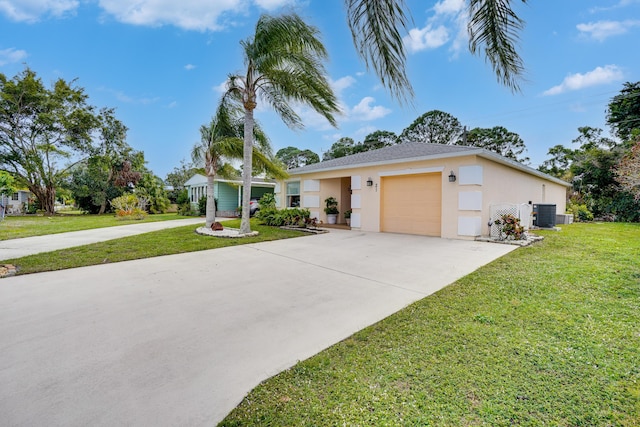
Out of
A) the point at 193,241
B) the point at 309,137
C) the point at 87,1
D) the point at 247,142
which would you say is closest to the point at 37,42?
the point at 87,1

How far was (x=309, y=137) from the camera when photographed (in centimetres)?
958

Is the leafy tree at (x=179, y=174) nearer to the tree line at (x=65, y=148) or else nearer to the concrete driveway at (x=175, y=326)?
the tree line at (x=65, y=148)

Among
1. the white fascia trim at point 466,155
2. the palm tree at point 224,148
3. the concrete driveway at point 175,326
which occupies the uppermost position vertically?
the palm tree at point 224,148

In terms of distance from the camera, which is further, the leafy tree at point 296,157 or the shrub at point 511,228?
the leafy tree at point 296,157

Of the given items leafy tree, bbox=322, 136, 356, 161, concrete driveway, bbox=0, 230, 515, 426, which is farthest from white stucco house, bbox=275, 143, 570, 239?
leafy tree, bbox=322, 136, 356, 161

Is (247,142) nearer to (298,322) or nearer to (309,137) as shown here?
(309,137)

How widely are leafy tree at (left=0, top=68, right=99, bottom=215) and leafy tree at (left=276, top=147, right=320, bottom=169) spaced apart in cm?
2459

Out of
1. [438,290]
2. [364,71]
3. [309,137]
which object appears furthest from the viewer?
[309,137]

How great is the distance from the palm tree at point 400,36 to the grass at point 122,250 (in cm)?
665

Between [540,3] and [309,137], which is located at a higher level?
[309,137]

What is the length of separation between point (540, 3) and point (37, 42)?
16694 mm

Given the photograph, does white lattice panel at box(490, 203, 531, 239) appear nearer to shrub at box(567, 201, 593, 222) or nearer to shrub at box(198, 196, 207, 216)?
shrub at box(567, 201, 593, 222)

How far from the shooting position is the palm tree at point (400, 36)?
6.19 ft

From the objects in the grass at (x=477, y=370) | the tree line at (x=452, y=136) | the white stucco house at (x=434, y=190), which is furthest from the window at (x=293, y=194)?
the tree line at (x=452, y=136)
